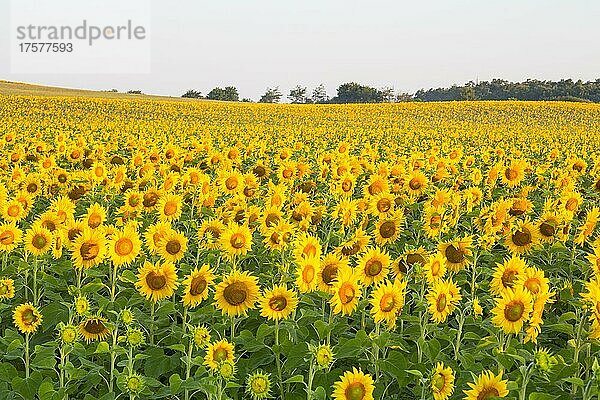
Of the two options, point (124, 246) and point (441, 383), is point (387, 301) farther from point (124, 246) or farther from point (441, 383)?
point (124, 246)

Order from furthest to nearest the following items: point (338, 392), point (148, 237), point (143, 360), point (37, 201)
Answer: point (37, 201)
point (148, 237)
point (143, 360)
point (338, 392)

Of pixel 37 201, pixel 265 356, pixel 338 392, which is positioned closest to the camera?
pixel 338 392

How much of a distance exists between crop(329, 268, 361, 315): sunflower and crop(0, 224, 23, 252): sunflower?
2050mm

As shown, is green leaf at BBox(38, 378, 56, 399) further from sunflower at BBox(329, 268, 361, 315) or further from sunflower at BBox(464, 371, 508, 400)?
sunflower at BBox(464, 371, 508, 400)

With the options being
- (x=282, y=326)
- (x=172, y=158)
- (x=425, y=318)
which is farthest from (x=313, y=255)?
(x=172, y=158)

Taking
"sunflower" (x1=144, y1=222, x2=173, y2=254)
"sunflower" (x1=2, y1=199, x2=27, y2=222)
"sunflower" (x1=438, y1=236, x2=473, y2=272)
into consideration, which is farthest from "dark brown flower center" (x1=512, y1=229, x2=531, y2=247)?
"sunflower" (x1=2, y1=199, x2=27, y2=222)

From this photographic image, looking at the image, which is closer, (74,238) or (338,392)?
(338,392)

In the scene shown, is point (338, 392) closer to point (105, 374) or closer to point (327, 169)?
point (105, 374)

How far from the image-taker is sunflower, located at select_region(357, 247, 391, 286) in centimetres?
336

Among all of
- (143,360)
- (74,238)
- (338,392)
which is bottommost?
(143,360)

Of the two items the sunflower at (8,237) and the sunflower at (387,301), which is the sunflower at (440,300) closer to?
the sunflower at (387,301)

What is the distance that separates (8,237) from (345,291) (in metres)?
2.15

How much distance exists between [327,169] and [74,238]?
318 cm

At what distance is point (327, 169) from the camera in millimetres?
6723
